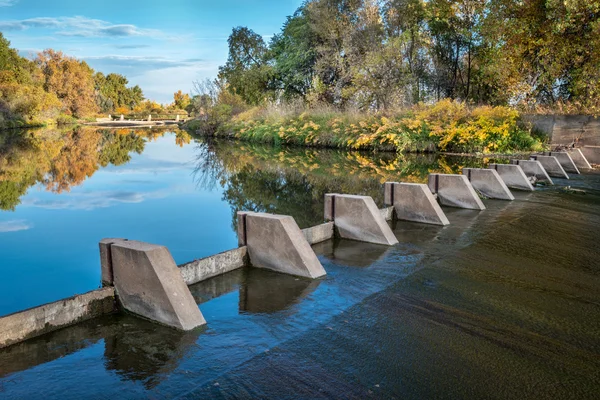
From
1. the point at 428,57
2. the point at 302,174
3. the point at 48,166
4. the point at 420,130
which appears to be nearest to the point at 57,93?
the point at 428,57

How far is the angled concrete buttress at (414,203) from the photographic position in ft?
29.8

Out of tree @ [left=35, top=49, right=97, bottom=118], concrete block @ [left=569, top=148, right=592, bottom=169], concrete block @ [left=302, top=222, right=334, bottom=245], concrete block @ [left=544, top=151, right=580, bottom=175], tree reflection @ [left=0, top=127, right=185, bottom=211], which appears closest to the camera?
concrete block @ [left=302, top=222, right=334, bottom=245]

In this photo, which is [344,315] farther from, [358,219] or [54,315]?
→ [358,219]

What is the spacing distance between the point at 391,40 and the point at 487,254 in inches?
1264

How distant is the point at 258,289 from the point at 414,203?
14.3ft

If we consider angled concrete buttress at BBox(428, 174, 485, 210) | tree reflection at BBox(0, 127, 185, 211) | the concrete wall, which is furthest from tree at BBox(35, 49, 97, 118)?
angled concrete buttress at BBox(428, 174, 485, 210)

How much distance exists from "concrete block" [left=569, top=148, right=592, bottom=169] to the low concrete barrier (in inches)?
765

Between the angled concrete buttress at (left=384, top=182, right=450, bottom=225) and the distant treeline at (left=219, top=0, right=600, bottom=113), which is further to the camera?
the distant treeline at (left=219, top=0, right=600, bottom=113)

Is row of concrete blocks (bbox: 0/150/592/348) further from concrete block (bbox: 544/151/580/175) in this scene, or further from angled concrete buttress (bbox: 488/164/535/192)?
concrete block (bbox: 544/151/580/175)

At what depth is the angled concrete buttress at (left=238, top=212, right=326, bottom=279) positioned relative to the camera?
6.05 m

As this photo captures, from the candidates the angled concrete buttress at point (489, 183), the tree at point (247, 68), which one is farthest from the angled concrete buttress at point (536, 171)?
the tree at point (247, 68)

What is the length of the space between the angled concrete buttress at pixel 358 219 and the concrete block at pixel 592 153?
17295 millimetres

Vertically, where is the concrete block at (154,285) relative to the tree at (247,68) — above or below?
below

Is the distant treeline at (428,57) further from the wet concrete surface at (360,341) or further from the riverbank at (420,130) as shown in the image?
the wet concrete surface at (360,341)
